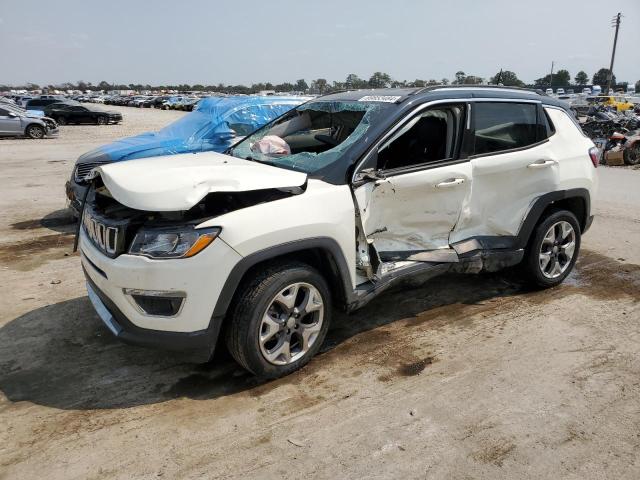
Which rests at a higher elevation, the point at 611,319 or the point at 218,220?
the point at 218,220

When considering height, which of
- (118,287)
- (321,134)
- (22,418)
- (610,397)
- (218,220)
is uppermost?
(321,134)

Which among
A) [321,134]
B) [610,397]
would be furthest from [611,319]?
[321,134]

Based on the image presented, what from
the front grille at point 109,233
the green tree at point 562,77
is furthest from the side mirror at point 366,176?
the green tree at point 562,77

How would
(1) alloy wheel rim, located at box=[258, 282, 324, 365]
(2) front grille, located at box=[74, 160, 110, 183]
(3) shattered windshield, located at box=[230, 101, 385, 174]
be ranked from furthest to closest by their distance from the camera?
1. (2) front grille, located at box=[74, 160, 110, 183]
2. (3) shattered windshield, located at box=[230, 101, 385, 174]
3. (1) alloy wheel rim, located at box=[258, 282, 324, 365]

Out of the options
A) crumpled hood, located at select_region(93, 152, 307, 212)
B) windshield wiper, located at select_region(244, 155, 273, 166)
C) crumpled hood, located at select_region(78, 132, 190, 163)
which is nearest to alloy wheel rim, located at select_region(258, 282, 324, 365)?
crumpled hood, located at select_region(93, 152, 307, 212)

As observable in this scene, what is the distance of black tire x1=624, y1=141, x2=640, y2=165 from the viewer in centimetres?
1395

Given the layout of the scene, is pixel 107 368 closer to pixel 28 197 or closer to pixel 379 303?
pixel 379 303

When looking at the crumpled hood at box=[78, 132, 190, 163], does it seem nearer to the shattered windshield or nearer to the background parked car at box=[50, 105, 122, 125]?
the shattered windshield

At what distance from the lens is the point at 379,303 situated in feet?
14.8

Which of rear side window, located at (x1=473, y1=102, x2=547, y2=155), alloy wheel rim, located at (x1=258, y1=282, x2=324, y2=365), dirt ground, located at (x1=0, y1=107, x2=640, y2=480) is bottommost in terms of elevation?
dirt ground, located at (x1=0, y1=107, x2=640, y2=480)

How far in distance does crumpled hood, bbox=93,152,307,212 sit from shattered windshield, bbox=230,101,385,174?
1.22ft

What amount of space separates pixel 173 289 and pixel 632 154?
15120 mm

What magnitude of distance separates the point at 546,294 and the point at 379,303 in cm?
163

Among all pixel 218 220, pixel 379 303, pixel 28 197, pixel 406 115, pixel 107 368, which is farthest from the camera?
pixel 28 197
